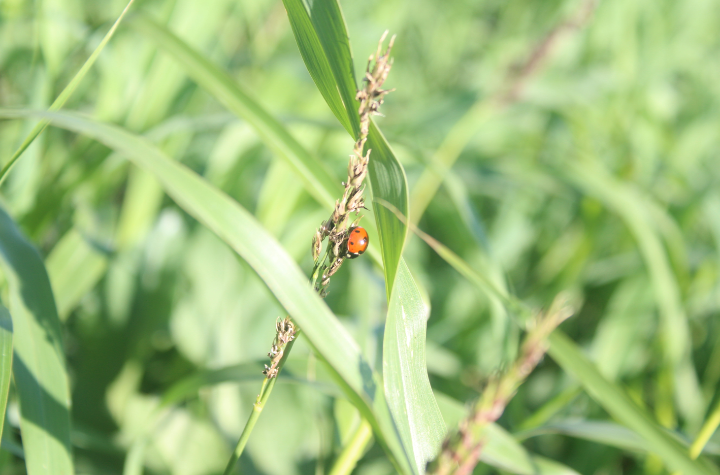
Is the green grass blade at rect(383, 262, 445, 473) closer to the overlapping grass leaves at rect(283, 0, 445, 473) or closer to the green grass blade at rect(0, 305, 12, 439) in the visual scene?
the overlapping grass leaves at rect(283, 0, 445, 473)

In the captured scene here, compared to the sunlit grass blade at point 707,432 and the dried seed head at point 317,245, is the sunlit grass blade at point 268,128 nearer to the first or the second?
the dried seed head at point 317,245

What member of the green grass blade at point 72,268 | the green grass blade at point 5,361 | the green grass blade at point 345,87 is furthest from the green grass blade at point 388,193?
the green grass blade at point 72,268

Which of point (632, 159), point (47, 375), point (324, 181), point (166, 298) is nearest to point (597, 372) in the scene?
point (324, 181)

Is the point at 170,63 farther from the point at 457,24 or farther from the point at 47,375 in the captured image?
the point at 457,24

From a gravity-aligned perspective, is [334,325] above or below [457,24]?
below

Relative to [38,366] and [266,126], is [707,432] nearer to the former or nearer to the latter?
[266,126]

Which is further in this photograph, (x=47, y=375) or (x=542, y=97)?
(x=542, y=97)
